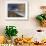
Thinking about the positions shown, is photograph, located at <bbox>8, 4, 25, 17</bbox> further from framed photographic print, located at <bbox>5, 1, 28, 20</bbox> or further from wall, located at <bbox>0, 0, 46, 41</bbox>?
wall, located at <bbox>0, 0, 46, 41</bbox>

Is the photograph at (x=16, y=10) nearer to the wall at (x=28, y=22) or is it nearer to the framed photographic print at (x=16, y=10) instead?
the framed photographic print at (x=16, y=10)

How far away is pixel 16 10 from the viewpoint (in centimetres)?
315

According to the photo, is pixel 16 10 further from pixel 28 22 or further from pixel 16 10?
pixel 28 22

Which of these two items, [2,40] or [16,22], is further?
[16,22]

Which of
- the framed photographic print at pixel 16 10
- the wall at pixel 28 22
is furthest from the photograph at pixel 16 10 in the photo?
the wall at pixel 28 22

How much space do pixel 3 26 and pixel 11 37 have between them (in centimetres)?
30

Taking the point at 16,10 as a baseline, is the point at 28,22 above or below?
below

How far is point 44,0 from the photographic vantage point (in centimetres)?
314

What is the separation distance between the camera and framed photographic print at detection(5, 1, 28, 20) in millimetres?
3137

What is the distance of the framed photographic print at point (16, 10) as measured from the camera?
123 inches

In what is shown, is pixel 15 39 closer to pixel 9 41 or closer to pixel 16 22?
pixel 9 41

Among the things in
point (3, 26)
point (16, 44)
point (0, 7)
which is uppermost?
point (0, 7)

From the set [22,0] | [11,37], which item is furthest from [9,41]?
[22,0]

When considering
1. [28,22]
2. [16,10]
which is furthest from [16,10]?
[28,22]
